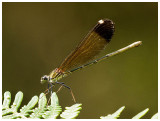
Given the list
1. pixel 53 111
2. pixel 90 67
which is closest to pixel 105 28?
pixel 53 111

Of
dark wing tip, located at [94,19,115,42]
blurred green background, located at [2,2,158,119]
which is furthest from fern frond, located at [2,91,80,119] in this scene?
blurred green background, located at [2,2,158,119]

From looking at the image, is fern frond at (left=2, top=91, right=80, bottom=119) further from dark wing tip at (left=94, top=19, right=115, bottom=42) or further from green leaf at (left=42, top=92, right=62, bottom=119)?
dark wing tip at (left=94, top=19, right=115, bottom=42)

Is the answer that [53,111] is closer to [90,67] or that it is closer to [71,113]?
[71,113]

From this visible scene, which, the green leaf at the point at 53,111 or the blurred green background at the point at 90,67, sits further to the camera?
the blurred green background at the point at 90,67

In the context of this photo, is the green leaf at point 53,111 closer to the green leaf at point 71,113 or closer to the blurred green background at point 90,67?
the green leaf at point 71,113

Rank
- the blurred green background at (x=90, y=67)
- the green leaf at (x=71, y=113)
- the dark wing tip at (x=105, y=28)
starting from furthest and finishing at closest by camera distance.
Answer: the blurred green background at (x=90, y=67), the dark wing tip at (x=105, y=28), the green leaf at (x=71, y=113)

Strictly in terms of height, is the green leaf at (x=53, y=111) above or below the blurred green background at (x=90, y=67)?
below

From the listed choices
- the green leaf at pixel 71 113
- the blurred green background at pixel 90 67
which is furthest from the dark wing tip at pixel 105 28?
the blurred green background at pixel 90 67

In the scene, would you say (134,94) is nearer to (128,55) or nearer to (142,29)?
(128,55)
